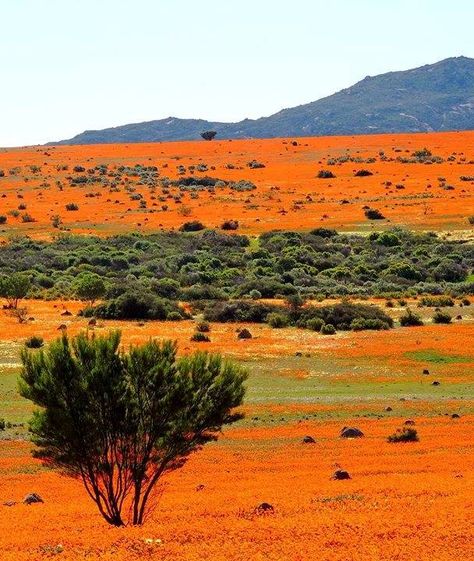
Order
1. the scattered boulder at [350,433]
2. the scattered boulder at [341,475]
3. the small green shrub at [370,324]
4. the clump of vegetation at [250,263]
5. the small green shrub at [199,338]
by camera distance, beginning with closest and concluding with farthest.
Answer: the scattered boulder at [341,475]
the scattered boulder at [350,433]
the small green shrub at [199,338]
the small green shrub at [370,324]
the clump of vegetation at [250,263]

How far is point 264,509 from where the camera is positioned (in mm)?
16828

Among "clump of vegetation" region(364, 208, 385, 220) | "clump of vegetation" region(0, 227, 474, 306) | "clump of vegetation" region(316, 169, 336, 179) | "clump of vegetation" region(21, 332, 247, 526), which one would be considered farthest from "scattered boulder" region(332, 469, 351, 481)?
"clump of vegetation" region(316, 169, 336, 179)

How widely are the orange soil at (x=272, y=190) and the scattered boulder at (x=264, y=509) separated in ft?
216

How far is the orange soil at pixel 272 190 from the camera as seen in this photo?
282 ft

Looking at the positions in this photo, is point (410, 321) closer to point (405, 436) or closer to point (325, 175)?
point (405, 436)

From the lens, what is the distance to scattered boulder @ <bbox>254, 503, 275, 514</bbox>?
54.8 ft

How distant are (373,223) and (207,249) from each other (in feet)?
55.6

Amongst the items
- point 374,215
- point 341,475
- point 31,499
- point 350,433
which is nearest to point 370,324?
point 350,433

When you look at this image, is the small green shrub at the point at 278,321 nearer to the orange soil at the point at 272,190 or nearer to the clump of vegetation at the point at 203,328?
the clump of vegetation at the point at 203,328

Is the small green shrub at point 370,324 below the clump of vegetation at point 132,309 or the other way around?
below

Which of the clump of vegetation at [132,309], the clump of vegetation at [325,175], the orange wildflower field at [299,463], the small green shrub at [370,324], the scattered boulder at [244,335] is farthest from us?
the clump of vegetation at [325,175]

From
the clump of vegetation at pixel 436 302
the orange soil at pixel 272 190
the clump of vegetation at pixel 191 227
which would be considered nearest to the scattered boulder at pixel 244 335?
the clump of vegetation at pixel 436 302

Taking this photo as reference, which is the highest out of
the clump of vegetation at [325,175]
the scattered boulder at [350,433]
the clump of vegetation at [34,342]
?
the clump of vegetation at [325,175]

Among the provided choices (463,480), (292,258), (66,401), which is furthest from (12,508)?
(292,258)
